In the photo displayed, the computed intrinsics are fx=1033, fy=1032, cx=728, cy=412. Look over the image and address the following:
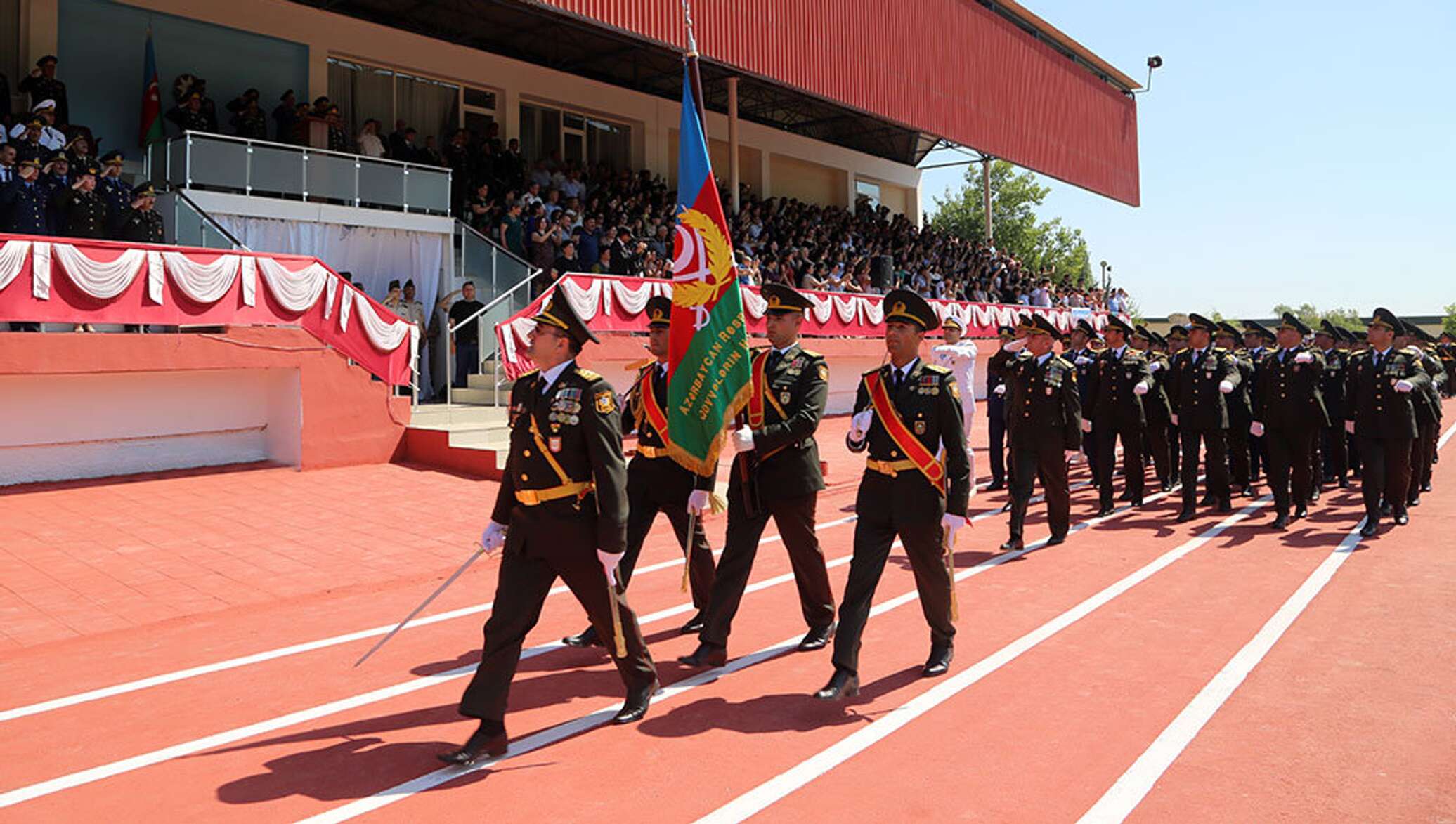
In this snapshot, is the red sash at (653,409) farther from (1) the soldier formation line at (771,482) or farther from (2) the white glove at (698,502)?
(2) the white glove at (698,502)

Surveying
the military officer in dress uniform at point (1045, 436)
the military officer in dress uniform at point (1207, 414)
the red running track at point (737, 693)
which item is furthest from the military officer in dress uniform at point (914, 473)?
the military officer in dress uniform at point (1207, 414)

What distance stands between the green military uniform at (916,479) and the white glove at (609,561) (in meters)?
1.32

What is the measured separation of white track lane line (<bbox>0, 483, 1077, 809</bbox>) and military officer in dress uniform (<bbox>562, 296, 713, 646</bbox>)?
82cm

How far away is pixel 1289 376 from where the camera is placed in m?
10.5

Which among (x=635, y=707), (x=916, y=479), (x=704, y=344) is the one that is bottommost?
(x=635, y=707)

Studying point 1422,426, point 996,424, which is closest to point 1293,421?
point 1422,426

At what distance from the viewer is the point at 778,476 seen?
5824mm

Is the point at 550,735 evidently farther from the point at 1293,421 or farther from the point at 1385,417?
the point at 1385,417

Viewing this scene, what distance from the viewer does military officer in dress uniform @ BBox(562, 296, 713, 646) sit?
6.06 metres

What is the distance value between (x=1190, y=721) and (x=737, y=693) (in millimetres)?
2142

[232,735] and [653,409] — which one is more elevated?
[653,409]

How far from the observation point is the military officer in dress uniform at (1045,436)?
923 centimetres

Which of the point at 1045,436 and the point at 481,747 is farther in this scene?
the point at 1045,436

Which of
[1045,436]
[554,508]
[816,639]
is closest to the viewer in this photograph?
[554,508]
